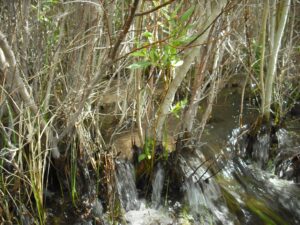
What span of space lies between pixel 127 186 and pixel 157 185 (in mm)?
300

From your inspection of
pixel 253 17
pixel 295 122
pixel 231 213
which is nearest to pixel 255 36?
pixel 253 17

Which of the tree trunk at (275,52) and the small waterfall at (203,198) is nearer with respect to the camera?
the small waterfall at (203,198)

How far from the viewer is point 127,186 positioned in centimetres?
366

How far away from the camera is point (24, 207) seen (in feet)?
9.51

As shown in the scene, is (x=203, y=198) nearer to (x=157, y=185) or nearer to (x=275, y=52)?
(x=157, y=185)

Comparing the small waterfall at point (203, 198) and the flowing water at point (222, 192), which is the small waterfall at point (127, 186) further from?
the small waterfall at point (203, 198)

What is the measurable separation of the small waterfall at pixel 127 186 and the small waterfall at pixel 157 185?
17 cm

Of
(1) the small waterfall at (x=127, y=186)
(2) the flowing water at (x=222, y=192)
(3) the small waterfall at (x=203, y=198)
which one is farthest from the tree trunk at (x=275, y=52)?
(1) the small waterfall at (x=127, y=186)

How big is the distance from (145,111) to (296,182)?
246cm

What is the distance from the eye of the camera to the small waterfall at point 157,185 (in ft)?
11.8

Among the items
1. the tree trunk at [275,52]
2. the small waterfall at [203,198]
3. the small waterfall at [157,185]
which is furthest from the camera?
the tree trunk at [275,52]

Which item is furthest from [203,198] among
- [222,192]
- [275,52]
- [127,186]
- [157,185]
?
[275,52]

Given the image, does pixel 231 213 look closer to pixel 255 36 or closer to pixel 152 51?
pixel 152 51

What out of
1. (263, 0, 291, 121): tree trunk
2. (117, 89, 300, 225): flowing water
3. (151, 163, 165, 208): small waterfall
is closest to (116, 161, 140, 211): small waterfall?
(117, 89, 300, 225): flowing water
